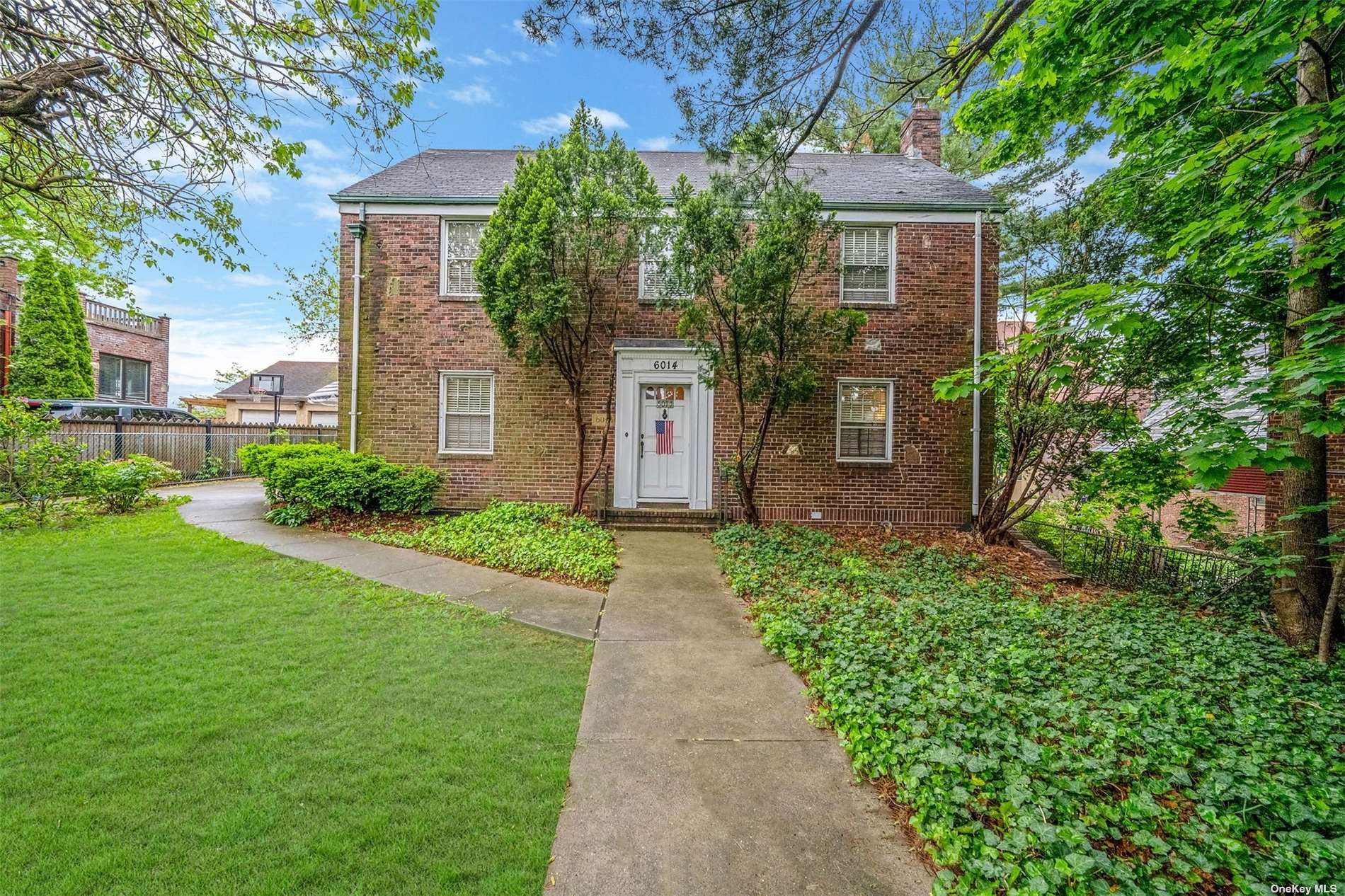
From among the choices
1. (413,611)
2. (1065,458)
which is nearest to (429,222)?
(413,611)

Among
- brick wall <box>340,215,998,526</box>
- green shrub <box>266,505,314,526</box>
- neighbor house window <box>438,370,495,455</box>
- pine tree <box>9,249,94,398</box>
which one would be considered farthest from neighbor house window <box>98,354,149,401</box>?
neighbor house window <box>438,370,495,455</box>

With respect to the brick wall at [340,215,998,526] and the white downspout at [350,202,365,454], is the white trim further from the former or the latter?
the white downspout at [350,202,365,454]

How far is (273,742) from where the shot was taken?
8.55 feet

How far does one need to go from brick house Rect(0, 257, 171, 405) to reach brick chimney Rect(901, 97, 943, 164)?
2250 centimetres

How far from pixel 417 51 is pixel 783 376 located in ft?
17.5

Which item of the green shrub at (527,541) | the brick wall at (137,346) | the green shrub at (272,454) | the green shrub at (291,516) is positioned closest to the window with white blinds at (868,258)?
the green shrub at (527,541)

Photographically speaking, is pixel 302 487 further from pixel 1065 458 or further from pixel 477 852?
pixel 1065 458

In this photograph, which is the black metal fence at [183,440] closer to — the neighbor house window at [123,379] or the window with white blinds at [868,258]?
the neighbor house window at [123,379]

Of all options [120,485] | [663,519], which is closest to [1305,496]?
[663,519]

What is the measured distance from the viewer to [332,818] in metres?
2.13

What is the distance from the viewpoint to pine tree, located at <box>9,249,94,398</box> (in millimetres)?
15094

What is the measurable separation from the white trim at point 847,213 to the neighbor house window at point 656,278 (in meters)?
2.64

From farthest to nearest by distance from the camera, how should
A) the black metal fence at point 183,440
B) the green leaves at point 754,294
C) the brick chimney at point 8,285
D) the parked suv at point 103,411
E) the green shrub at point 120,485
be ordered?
the brick chimney at point 8,285 → the parked suv at point 103,411 → the black metal fence at point 183,440 → the green shrub at point 120,485 → the green leaves at point 754,294

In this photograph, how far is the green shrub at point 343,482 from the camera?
7.74 metres
